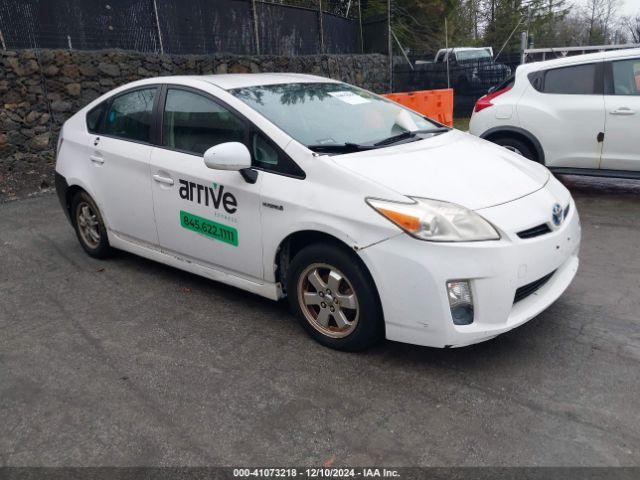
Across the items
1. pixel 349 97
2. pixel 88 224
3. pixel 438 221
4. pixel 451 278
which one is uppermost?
pixel 349 97

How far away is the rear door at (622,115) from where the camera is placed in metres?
6.50

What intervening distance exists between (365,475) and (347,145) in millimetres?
2034

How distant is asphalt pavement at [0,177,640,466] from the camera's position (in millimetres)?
2711

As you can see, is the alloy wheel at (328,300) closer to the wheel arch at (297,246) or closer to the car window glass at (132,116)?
the wheel arch at (297,246)

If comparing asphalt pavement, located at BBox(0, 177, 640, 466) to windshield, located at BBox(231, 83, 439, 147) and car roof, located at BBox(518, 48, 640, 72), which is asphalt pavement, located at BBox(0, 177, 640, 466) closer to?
windshield, located at BBox(231, 83, 439, 147)

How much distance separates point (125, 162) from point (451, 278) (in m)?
2.86

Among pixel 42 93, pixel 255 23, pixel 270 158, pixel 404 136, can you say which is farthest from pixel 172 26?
pixel 270 158

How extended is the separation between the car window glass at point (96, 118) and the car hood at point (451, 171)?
259 centimetres

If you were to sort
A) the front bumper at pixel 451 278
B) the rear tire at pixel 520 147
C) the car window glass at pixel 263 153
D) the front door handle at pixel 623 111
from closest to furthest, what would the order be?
the front bumper at pixel 451 278
the car window glass at pixel 263 153
the front door handle at pixel 623 111
the rear tire at pixel 520 147

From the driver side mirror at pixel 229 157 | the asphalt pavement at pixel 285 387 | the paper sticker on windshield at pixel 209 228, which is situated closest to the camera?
the asphalt pavement at pixel 285 387

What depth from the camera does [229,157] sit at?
11.8 feet

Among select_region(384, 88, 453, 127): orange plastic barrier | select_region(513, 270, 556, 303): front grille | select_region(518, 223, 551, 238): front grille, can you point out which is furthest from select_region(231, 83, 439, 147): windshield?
select_region(384, 88, 453, 127): orange plastic barrier

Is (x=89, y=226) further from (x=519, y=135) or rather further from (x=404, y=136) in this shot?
(x=519, y=135)

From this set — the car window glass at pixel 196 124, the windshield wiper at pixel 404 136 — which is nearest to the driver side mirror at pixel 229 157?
the car window glass at pixel 196 124
